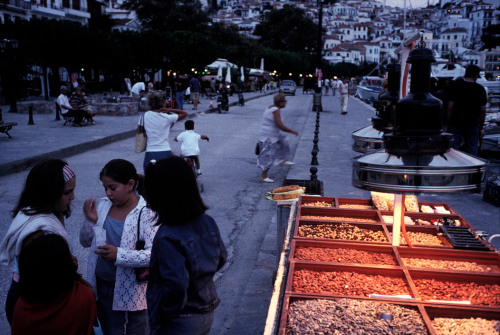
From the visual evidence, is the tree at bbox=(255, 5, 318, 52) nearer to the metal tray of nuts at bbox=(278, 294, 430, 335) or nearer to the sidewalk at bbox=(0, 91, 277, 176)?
the sidewalk at bbox=(0, 91, 277, 176)

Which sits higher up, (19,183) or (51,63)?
(51,63)

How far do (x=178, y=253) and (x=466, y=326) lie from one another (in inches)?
60.6

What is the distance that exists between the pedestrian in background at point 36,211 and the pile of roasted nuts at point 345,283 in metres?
1.48

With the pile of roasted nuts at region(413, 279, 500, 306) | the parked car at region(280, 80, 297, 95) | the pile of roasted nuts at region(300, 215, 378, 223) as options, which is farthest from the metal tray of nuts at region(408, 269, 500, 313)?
the parked car at region(280, 80, 297, 95)

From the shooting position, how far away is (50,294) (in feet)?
6.46

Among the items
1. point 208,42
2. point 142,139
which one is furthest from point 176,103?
point 208,42

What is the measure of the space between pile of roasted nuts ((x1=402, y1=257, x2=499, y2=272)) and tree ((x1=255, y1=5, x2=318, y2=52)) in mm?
98598

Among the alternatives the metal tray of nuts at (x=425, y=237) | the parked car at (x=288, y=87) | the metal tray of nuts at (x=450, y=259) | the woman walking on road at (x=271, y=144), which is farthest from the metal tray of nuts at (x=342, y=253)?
the parked car at (x=288, y=87)

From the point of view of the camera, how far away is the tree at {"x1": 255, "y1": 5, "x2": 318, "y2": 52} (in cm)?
9712

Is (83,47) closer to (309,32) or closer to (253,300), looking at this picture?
(253,300)

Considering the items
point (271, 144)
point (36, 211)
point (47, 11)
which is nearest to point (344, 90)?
point (271, 144)

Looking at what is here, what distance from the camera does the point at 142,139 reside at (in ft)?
21.4

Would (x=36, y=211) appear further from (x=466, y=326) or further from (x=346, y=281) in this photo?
(x=466, y=326)

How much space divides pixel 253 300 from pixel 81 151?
379 inches
